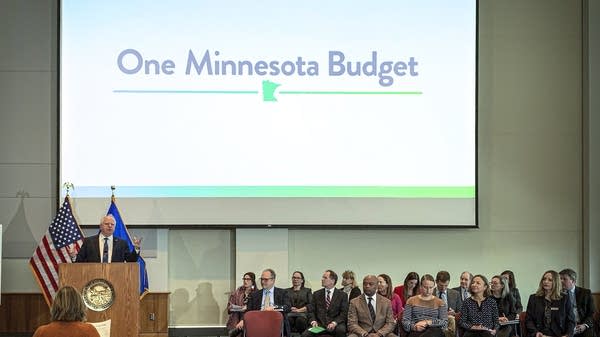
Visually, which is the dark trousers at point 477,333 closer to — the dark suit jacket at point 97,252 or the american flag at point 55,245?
the dark suit jacket at point 97,252

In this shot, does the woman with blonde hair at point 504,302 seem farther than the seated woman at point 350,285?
No

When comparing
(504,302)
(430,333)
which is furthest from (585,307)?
(430,333)

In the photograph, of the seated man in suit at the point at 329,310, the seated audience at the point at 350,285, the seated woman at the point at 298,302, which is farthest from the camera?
the seated audience at the point at 350,285

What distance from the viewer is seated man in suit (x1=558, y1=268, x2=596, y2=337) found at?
858cm

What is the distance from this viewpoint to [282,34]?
10.1m

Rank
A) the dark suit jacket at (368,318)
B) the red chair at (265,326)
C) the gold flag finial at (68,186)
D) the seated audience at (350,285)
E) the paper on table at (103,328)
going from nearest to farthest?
the paper on table at (103,328)
the red chair at (265,326)
the dark suit jacket at (368,318)
the seated audience at (350,285)
the gold flag finial at (68,186)

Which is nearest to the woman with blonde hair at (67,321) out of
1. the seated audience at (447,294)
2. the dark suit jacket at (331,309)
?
the dark suit jacket at (331,309)

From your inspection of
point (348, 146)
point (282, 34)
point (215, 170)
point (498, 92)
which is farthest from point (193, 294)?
point (498, 92)

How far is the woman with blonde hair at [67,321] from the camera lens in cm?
487

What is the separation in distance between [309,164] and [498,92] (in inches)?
94.3

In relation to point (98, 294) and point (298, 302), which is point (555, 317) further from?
point (98, 294)

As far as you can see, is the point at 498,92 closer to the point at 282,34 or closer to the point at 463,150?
the point at 463,150

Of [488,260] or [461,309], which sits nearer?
[461,309]

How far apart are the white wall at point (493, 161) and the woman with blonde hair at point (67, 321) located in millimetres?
5212
